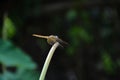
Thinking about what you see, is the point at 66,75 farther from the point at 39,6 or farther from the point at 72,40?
the point at 39,6

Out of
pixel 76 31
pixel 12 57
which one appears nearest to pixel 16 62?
pixel 12 57

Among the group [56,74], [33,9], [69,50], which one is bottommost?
[56,74]

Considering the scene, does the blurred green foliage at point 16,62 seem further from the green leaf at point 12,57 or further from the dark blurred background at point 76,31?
the dark blurred background at point 76,31

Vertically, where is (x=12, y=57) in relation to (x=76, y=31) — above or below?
below

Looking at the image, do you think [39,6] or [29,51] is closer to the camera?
[39,6]

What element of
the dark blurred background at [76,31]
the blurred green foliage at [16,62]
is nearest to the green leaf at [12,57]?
the blurred green foliage at [16,62]

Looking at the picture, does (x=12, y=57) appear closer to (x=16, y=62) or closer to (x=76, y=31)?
(x=16, y=62)

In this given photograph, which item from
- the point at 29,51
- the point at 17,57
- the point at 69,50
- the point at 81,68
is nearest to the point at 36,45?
the point at 29,51
